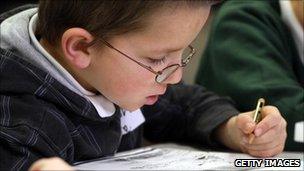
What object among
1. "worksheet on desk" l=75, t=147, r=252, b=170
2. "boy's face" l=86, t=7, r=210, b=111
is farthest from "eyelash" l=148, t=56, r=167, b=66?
"worksheet on desk" l=75, t=147, r=252, b=170

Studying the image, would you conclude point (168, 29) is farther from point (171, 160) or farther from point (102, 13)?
point (171, 160)

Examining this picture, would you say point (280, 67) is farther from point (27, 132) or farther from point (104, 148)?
point (27, 132)

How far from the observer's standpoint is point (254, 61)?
3.01 ft

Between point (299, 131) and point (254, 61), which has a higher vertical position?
point (254, 61)

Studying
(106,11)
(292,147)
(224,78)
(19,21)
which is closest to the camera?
(106,11)

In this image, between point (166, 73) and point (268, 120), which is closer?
point (166, 73)

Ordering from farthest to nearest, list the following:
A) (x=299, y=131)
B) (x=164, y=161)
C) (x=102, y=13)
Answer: (x=299, y=131), (x=164, y=161), (x=102, y=13)

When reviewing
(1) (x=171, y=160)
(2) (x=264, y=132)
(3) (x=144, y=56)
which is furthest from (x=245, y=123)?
(3) (x=144, y=56)

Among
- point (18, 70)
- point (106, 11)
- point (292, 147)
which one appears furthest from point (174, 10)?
point (292, 147)

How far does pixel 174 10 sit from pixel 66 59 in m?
0.17

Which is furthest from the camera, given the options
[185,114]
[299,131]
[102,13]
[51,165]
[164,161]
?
[185,114]

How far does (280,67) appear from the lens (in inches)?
36.3

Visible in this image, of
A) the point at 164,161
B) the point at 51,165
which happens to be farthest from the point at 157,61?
the point at 51,165

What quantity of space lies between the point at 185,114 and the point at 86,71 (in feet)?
1.06
